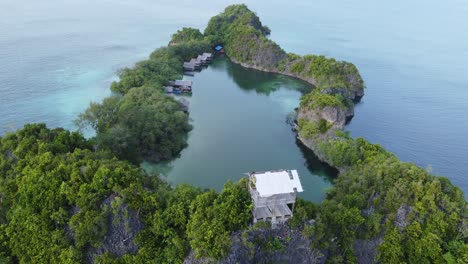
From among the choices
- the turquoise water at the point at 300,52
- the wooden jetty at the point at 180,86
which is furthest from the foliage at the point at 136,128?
the wooden jetty at the point at 180,86

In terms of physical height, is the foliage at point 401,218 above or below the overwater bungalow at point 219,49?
below

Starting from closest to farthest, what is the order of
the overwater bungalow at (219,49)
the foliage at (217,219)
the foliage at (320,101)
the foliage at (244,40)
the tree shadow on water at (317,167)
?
the foliage at (217,219), the tree shadow on water at (317,167), the foliage at (320,101), the foliage at (244,40), the overwater bungalow at (219,49)

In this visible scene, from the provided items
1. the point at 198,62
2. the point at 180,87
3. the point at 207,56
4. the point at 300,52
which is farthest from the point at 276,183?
the point at 300,52

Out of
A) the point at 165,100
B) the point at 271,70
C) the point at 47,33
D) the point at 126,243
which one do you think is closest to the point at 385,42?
the point at 271,70

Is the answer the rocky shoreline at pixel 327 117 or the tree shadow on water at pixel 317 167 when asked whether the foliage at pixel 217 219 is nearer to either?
the tree shadow on water at pixel 317 167

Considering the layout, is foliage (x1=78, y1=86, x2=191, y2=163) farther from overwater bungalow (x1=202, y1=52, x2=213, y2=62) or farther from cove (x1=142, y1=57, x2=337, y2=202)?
overwater bungalow (x1=202, y1=52, x2=213, y2=62)

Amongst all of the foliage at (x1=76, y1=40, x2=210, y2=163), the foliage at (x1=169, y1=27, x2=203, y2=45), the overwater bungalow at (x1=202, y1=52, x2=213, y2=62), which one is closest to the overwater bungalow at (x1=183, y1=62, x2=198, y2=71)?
the overwater bungalow at (x1=202, y1=52, x2=213, y2=62)
